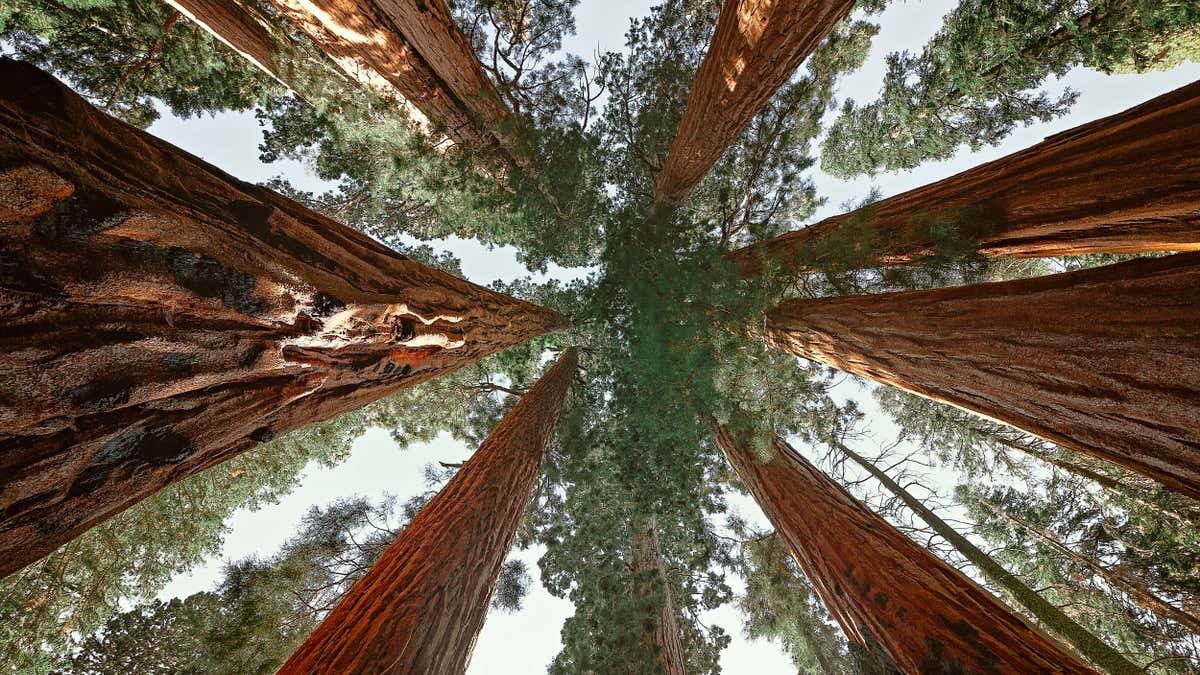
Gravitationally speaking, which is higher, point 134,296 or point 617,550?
point 134,296

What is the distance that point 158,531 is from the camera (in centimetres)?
672

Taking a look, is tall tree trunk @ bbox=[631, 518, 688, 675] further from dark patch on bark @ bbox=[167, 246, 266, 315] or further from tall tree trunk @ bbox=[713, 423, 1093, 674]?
dark patch on bark @ bbox=[167, 246, 266, 315]

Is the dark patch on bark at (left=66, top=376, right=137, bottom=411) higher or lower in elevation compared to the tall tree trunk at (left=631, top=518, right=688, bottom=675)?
higher

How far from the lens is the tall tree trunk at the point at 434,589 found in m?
2.25

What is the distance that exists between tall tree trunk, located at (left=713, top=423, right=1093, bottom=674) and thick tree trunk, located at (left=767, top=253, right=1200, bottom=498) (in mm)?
1266

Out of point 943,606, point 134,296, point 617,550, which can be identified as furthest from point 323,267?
point 617,550

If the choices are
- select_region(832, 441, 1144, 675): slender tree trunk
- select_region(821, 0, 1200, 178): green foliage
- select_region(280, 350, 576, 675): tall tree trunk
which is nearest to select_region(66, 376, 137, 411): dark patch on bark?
select_region(280, 350, 576, 675): tall tree trunk

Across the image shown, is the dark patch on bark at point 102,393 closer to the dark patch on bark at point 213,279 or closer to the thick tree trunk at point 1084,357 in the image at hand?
the dark patch on bark at point 213,279

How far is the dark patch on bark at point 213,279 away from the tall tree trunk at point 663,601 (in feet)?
18.8

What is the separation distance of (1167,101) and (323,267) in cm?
456

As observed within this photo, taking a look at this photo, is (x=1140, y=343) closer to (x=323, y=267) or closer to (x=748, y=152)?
(x=323, y=267)

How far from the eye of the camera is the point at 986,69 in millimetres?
6605

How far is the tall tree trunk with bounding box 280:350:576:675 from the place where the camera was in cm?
225

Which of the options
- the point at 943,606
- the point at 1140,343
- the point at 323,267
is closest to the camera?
the point at 1140,343
